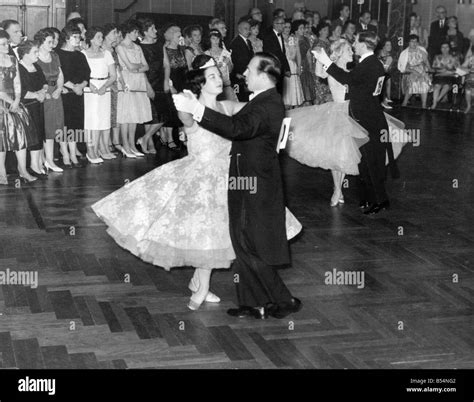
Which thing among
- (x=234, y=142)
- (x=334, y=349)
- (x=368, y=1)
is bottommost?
(x=334, y=349)

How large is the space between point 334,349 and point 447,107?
449 inches

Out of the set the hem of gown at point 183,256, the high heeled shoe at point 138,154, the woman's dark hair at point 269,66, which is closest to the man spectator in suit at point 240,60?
the high heeled shoe at point 138,154

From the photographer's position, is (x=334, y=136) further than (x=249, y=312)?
Yes

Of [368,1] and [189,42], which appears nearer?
[189,42]

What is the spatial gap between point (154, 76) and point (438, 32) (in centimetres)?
771

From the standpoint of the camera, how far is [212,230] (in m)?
5.07

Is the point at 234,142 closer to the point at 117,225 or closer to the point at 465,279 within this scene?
the point at 117,225

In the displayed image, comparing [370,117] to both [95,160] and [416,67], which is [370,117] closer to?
[95,160]

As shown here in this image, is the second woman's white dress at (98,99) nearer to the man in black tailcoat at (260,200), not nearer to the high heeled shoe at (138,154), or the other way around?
the high heeled shoe at (138,154)

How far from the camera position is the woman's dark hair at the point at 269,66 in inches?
195

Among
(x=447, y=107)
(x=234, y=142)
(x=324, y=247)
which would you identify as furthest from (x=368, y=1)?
(x=234, y=142)

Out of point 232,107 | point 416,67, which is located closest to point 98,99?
point 232,107

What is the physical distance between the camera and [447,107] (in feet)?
50.5

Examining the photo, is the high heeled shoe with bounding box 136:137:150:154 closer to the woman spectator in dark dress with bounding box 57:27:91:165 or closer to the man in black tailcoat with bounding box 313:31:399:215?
the woman spectator in dark dress with bounding box 57:27:91:165
